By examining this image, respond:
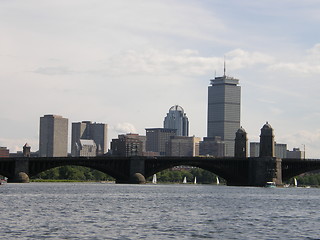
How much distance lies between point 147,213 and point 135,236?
24.4 meters

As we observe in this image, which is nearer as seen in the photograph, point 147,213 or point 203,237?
point 203,237

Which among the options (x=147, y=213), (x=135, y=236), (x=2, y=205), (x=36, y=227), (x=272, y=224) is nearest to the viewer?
(x=135, y=236)

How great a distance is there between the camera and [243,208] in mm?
102688

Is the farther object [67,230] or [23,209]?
[23,209]

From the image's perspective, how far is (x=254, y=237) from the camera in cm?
6531

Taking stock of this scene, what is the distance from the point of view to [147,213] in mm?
88250

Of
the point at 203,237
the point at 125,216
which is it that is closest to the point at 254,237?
the point at 203,237

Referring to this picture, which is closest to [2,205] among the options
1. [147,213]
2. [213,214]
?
[147,213]

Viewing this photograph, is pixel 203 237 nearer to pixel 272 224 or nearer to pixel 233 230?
pixel 233 230

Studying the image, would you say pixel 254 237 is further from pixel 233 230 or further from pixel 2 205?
pixel 2 205

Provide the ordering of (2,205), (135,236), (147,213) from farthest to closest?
1. (2,205)
2. (147,213)
3. (135,236)

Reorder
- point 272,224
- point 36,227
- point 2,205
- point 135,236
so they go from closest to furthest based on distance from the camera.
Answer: point 135,236 < point 36,227 < point 272,224 < point 2,205

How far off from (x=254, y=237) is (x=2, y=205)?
4333 cm

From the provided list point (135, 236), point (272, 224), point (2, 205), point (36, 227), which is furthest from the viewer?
point (2, 205)
